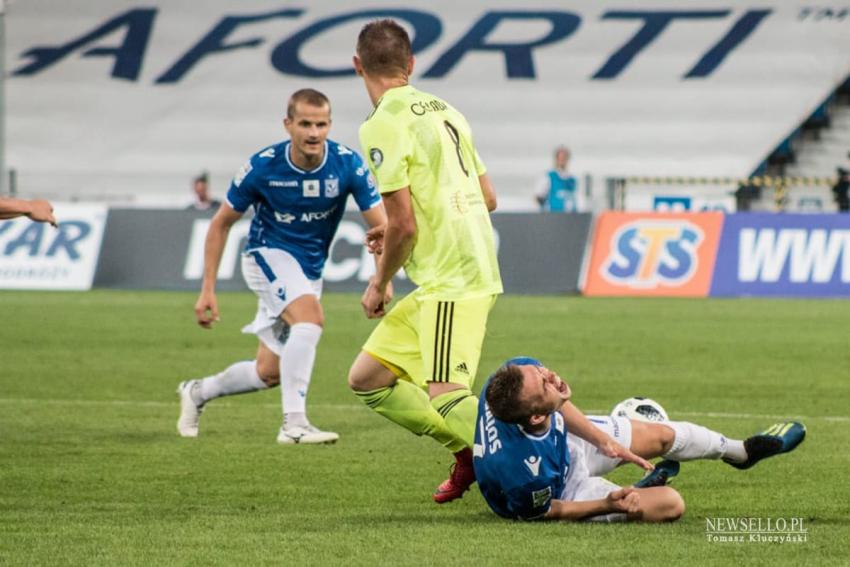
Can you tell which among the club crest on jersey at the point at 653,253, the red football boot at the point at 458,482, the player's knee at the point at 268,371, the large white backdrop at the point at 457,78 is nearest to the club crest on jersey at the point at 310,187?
the player's knee at the point at 268,371

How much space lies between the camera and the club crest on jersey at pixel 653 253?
23.5m

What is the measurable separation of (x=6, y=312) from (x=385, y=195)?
1469 cm

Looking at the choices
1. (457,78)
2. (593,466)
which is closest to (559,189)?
(457,78)

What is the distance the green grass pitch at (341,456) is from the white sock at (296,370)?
27 cm

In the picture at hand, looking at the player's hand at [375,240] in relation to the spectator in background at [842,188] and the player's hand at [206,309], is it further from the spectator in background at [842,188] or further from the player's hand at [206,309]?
the spectator in background at [842,188]

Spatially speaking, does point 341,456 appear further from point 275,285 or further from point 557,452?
point 557,452

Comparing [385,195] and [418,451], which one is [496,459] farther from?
[418,451]

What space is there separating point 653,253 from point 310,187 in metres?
14.4

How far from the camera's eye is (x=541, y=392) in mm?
6551

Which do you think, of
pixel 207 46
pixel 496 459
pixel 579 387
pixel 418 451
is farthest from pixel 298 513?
pixel 207 46

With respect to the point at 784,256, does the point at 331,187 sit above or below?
above

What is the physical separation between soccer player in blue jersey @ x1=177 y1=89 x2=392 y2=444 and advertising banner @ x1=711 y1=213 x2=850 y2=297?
1406cm

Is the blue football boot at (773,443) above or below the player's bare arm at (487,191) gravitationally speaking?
below

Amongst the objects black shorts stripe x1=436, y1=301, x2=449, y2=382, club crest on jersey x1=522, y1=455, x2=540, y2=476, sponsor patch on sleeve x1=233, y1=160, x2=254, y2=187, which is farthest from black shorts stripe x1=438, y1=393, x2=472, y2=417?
sponsor patch on sleeve x1=233, y1=160, x2=254, y2=187
